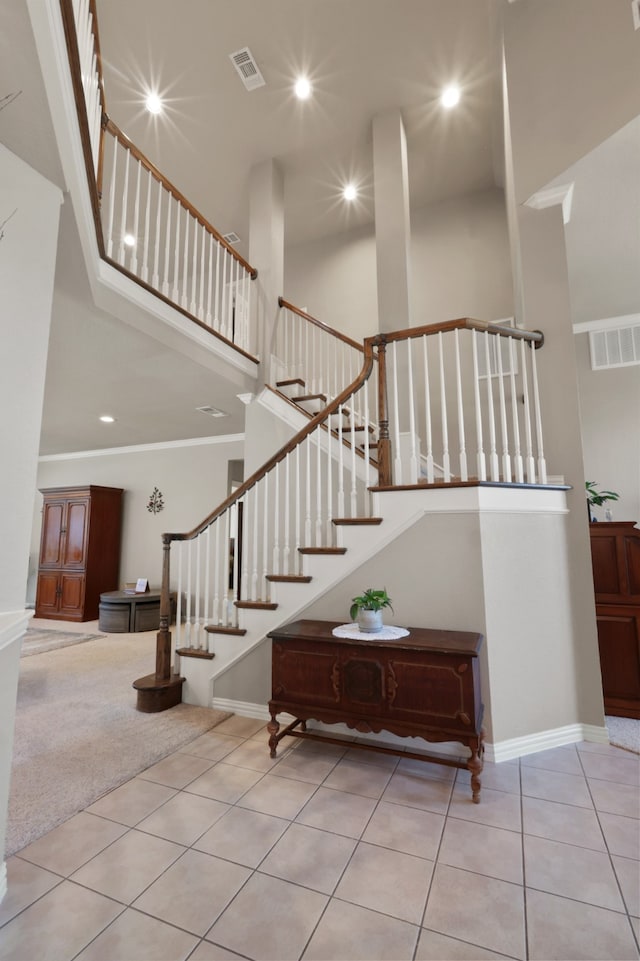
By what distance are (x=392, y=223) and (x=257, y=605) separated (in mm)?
3870

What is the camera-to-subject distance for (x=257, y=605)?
3.06m

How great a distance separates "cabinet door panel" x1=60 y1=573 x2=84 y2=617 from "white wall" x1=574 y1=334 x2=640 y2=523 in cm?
711

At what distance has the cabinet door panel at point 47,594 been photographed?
7.01m

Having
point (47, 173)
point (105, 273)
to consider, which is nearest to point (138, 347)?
point (105, 273)

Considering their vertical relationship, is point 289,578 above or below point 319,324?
below

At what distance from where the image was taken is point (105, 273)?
2955 millimetres

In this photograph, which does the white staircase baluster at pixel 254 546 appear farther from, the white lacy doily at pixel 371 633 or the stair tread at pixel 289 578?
the white lacy doily at pixel 371 633

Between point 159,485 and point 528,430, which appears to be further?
point 159,485

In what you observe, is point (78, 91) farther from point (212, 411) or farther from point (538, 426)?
point (212, 411)

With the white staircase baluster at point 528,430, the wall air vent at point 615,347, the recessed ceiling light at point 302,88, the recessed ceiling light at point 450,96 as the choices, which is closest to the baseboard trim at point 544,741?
the white staircase baluster at point 528,430

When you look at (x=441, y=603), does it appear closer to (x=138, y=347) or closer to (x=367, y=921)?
(x=367, y=921)

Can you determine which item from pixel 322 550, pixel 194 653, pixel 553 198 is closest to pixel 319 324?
pixel 553 198

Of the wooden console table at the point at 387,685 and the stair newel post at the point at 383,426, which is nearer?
the wooden console table at the point at 387,685

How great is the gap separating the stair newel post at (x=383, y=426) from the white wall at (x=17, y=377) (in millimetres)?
1909
